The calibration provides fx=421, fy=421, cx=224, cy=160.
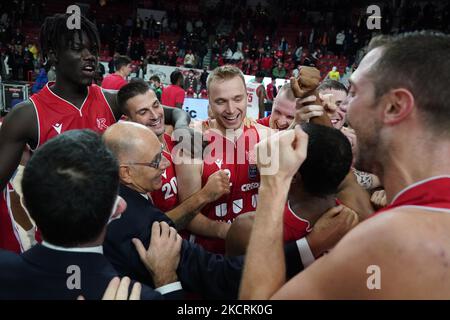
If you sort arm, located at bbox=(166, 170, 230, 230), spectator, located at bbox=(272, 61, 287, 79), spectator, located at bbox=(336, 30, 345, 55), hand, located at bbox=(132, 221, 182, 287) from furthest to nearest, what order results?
spectator, located at bbox=(336, 30, 345, 55) < spectator, located at bbox=(272, 61, 287, 79) < arm, located at bbox=(166, 170, 230, 230) < hand, located at bbox=(132, 221, 182, 287)

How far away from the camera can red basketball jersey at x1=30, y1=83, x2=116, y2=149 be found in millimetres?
2863

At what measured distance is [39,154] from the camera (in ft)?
4.44

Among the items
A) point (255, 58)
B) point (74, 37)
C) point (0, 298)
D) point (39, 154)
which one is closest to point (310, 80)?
point (39, 154)

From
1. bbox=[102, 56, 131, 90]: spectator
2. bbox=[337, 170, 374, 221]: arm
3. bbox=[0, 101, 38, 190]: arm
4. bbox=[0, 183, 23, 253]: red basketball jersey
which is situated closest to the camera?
bbox=[337, 170, 374, 221]: arm

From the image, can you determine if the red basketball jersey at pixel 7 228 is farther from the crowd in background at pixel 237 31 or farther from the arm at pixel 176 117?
the crowd in background at pixel 237 31

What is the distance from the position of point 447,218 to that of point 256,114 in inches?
339

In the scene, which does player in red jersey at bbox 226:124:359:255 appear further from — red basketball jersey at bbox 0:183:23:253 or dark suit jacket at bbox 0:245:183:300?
red basketball jersey at bbox 0:183:23:253

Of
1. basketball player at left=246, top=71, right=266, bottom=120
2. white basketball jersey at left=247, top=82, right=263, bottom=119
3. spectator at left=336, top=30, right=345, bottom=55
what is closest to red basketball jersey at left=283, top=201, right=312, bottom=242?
basketball player at left=246, top=71, right=266, bottom=120

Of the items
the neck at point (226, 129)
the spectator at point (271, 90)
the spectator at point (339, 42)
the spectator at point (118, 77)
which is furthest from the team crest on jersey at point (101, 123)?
the spectator at point (339, 42)

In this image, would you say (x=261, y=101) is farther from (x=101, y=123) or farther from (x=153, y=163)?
(x=153, y=163)

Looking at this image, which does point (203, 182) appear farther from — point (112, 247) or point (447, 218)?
point (447, 218)

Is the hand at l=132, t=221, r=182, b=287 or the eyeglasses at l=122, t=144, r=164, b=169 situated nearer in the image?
the hand at l=132, t=221, r=182, b=287

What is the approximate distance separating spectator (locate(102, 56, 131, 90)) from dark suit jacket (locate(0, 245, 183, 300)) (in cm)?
649

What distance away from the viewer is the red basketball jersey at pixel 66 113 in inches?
113
